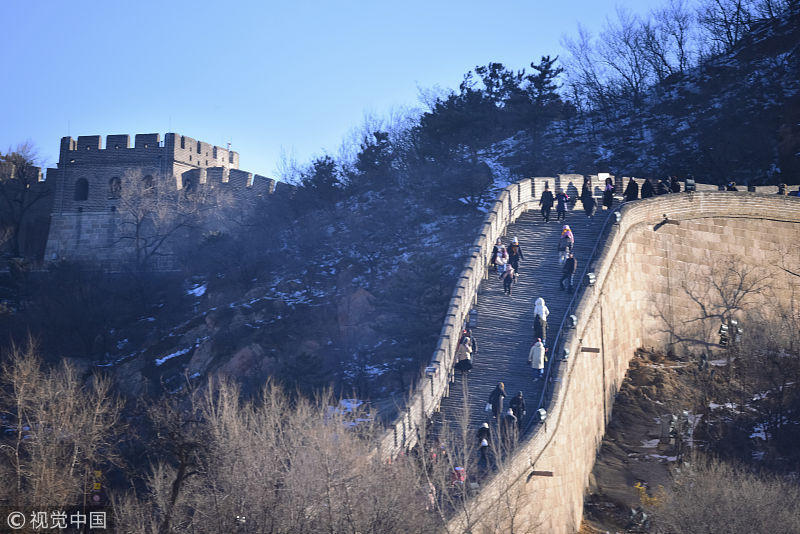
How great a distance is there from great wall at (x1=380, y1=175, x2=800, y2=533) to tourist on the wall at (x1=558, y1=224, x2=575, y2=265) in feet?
0.85

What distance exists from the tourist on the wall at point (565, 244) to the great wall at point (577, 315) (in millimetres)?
258

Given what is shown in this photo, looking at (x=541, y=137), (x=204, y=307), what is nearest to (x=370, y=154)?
(x=541, y=137)

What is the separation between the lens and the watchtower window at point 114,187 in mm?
46156

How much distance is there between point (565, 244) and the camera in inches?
900

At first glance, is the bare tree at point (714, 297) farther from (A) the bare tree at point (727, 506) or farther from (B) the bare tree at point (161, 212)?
(B) the bare tree at point (161, 212)

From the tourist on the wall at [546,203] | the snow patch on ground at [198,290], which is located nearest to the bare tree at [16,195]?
the snow patch on ground at [198,290]

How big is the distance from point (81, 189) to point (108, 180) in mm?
1695

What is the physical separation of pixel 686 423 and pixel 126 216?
3062 centimetres

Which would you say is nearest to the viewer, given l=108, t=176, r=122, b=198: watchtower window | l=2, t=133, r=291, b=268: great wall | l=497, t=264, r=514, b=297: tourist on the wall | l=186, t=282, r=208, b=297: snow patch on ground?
l=497, t=264, r=514, b=297: tourist on the wall

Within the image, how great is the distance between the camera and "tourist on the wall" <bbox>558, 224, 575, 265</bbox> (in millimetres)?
22656

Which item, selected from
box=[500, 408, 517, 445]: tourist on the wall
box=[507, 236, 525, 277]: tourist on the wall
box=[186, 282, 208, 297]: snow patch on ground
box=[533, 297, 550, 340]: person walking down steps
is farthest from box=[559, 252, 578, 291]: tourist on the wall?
box=[186, 282, 208, 297]: snow patch on ground

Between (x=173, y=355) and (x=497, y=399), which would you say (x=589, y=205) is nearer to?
(x=497, y=399)

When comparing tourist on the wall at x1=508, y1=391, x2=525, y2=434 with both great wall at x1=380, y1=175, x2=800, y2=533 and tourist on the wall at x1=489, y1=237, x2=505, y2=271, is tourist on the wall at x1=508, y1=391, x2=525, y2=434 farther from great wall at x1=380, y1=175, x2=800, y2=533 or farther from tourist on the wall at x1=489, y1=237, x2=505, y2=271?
tourist on the wall at x1=489, y1=237, x2=505, y2=271

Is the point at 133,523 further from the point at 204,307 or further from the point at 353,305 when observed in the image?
the point at 204,307
